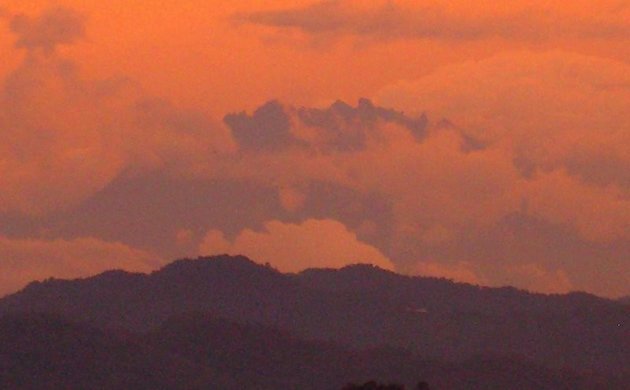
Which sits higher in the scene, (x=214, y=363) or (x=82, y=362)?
(x=214, y=363)

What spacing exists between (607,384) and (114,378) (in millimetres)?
60378

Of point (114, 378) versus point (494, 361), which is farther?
point (494, 361)

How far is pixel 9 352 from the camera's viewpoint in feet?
563

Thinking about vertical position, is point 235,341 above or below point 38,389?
above

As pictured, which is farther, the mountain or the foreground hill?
the foreground hill

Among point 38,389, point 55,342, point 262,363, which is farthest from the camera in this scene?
point 262,363

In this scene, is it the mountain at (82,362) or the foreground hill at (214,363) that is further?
the foreground hill at (214,363)

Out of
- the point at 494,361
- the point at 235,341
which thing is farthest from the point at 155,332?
the point at 494,361

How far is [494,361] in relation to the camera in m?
191

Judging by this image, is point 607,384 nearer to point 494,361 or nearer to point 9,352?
point 494,361

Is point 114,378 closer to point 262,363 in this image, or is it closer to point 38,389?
point 38,389

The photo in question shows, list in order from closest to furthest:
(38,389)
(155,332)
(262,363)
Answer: (38,389), (262,363), (155,332)

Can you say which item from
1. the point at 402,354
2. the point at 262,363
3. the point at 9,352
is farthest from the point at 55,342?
the point at 402,354

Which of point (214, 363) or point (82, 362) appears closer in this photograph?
point (82, 362)
